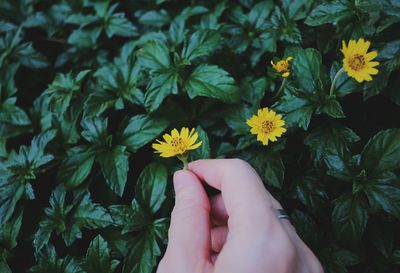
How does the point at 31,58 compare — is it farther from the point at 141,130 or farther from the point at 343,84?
the point at 343,84

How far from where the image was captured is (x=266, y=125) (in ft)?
3.99

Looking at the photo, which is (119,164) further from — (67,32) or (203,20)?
(67,32)

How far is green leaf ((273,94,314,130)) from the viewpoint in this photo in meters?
1.20

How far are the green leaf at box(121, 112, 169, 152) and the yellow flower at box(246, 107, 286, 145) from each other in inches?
11.3

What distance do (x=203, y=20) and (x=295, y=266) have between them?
1064 millimetres

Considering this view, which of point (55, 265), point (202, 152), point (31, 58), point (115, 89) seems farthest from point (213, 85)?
point (31, 58)

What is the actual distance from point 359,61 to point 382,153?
239 millimetres

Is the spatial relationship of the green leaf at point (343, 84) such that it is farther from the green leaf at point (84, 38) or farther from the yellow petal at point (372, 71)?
the green leaf at point (84, 38)

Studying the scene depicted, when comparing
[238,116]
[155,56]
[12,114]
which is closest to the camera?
[238,116]

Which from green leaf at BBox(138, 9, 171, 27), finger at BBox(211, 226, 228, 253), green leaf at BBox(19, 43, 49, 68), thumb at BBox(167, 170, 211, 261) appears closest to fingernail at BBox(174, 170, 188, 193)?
thumb at BBox(167, 170, 211, 261)

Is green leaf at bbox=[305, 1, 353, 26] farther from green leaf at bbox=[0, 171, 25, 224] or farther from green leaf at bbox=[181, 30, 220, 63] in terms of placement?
green leaf at bbox=[0, 171, 25, 224]

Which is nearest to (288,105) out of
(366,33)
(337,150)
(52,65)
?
(337,150)

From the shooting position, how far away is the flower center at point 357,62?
1176 millimetres

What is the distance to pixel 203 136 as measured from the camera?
1283 millimetres
